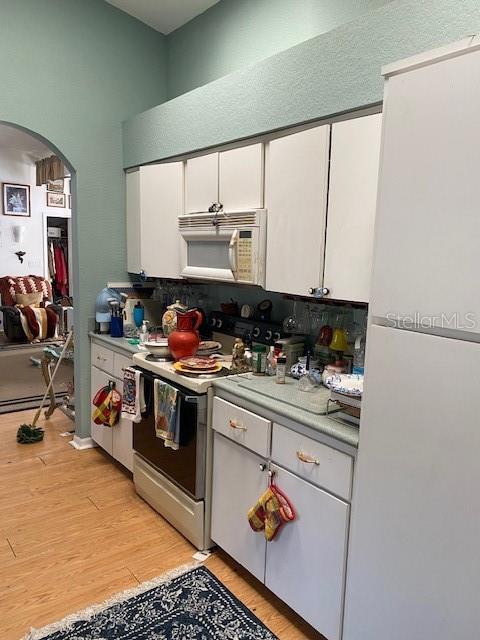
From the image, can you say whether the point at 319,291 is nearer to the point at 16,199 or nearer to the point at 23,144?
→ the point at 23,144

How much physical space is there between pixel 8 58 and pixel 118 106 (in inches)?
29.2

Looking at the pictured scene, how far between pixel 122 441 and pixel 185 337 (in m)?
0.99

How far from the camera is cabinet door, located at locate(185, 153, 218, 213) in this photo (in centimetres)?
267

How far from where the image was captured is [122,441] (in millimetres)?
3109

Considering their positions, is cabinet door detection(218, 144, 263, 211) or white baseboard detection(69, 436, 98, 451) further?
white baseboard detection(69, 436, 98, 451)

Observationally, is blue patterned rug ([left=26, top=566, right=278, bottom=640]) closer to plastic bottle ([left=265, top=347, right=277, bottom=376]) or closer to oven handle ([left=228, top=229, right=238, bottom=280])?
plastic bottle ([left=265, top=347, right=277, bottom=376])

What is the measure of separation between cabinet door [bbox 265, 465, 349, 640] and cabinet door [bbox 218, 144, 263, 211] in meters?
1.32

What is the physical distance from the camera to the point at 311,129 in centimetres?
206

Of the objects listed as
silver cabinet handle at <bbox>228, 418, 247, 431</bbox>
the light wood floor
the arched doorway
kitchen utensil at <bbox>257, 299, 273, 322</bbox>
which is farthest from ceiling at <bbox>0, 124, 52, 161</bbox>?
silver cabinet handle at <bbox>228, 418, 247, 431</bbox>

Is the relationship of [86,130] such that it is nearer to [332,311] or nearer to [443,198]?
[332,311]

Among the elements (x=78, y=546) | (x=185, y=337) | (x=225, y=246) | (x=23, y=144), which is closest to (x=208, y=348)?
(x=185, y=337)

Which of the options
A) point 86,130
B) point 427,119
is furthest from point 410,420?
point 86,130

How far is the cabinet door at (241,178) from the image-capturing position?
2369 millimetres
